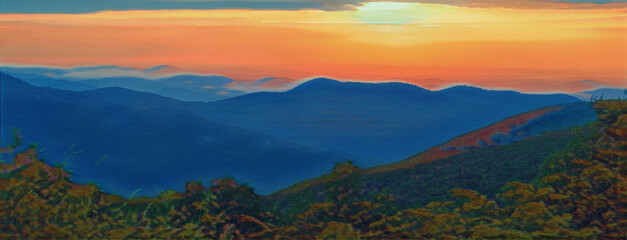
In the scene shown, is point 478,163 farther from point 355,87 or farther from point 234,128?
point 234,128

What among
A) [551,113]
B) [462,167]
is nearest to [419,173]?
[462,167]

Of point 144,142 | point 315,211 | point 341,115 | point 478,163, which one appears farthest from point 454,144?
point 315,211

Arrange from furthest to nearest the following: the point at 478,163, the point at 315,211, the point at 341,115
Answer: the point at 478,163 < the point at 341,115 < the point at 315,211

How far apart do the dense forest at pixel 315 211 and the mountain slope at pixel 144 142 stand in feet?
3.66

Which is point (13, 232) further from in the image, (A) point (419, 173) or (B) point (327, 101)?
(A) point (419, 173)

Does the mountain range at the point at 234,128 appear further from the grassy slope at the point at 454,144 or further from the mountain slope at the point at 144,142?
the grassy slope at the point at 454,144

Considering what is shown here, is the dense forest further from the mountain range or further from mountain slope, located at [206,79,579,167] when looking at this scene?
mountain slope, located at [206,79,579,167]

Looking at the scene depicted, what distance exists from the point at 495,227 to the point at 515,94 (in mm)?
4060

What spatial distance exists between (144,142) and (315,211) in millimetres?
2903

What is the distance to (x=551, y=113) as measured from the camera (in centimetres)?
1891

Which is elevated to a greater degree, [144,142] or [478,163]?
[144,142]

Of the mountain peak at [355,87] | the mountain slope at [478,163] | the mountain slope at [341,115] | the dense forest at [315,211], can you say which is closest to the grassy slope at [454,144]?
the mountain slope at [478,163]

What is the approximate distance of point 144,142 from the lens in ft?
25.2

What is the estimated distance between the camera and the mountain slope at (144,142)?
7.41 m
